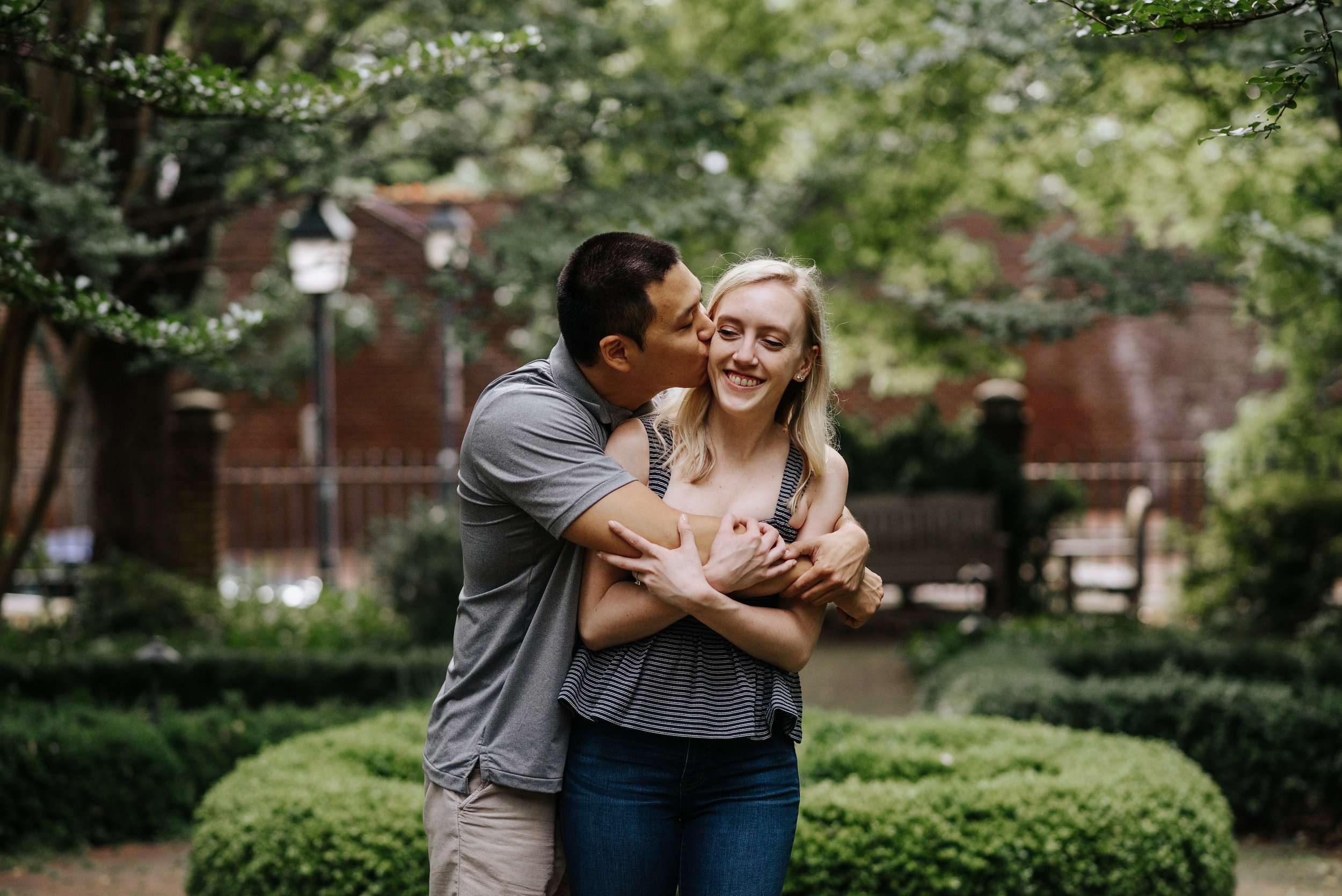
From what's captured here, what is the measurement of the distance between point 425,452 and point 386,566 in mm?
8998

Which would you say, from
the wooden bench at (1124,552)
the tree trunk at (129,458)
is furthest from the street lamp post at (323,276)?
the wooden bench at (1124,552)

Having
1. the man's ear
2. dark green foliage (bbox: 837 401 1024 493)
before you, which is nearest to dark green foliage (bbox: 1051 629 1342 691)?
dark green foliage (bbox: 837 401 1024 493)

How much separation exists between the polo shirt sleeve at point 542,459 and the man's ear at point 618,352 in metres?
0.12

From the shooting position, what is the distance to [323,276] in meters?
8.90

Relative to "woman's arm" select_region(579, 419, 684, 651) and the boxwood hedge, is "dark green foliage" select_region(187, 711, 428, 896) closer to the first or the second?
the boxwood hedge

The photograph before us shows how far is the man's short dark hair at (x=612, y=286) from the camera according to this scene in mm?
2186

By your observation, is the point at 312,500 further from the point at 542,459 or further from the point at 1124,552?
the point at 542,459

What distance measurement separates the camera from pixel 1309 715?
17.6ft

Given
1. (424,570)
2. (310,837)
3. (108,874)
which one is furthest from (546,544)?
(424,570)

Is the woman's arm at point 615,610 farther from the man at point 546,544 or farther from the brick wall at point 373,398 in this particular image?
the brick wall at point 373,398

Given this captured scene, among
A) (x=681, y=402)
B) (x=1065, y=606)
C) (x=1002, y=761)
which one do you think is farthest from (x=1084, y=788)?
(x=1065, y=606)

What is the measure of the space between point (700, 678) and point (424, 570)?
6207mm

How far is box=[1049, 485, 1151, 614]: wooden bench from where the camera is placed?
9.29 m

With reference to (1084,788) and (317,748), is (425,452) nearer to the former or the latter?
(317,748)
